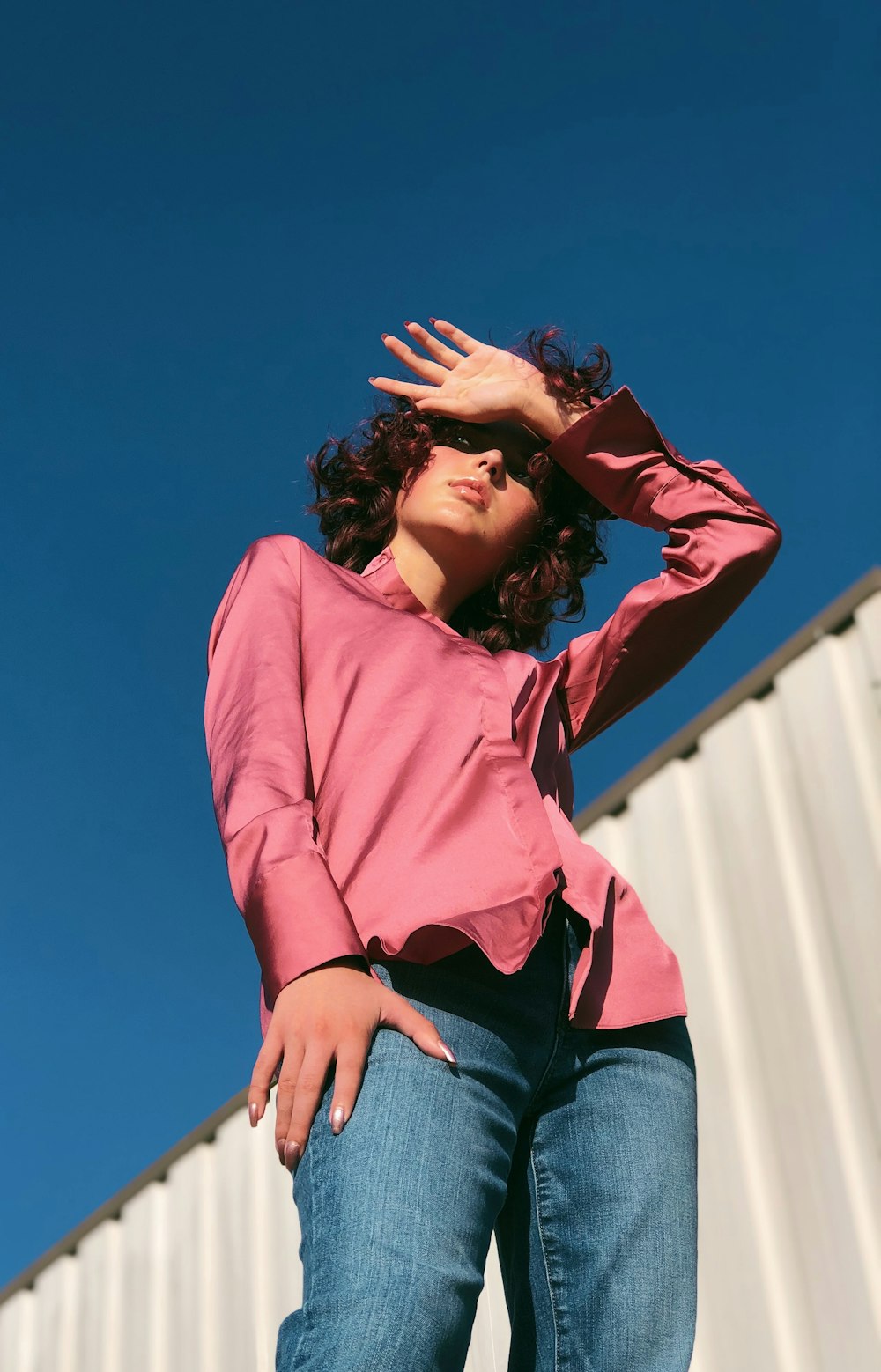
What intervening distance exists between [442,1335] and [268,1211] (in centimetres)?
393

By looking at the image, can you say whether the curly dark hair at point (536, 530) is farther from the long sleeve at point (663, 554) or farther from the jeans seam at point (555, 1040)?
the jeans seam at point (555, 1040)

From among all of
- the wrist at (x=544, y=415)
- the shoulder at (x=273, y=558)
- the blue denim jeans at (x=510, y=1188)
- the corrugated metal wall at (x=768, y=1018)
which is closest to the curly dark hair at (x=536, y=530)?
the wrist at (x=544, y=415)

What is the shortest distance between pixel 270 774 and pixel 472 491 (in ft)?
2.17

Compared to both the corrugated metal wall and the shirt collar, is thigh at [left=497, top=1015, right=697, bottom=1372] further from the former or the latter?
the corrugated metal wall

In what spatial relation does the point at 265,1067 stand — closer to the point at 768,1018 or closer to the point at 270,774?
the point at 270,774

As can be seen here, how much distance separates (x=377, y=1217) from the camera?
3.16ft

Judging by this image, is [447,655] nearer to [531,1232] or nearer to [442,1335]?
[531,1232]

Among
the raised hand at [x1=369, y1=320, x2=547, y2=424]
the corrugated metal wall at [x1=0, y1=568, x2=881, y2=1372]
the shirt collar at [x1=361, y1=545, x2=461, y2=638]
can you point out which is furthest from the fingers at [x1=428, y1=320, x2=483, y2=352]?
the corrugated metal wall at [x1=0, y1=568, x2=881, y2=1372]

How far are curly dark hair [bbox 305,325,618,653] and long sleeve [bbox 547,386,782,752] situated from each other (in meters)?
0.10

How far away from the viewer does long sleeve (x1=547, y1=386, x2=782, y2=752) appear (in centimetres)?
170

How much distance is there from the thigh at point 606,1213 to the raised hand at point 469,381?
918 millimetres

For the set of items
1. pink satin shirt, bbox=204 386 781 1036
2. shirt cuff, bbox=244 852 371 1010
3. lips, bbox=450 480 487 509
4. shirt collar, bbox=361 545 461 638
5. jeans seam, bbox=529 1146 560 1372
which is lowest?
jeans seam, bbox=529 1146 560 1372

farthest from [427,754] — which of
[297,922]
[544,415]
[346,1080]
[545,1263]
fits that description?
[544,415]

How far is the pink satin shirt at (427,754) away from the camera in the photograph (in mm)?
1146
